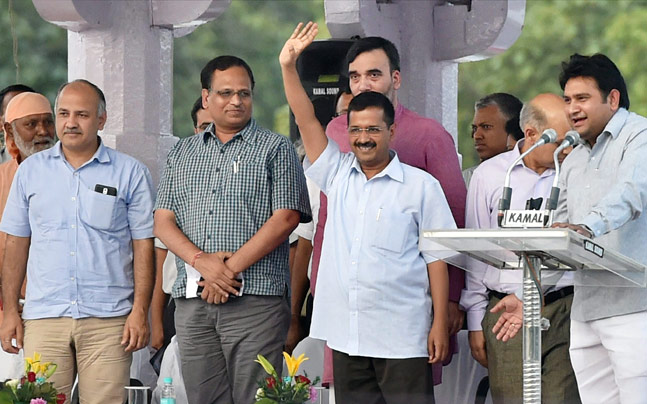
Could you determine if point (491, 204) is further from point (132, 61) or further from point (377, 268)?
point (132, 61)

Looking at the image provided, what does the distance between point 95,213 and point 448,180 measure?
1.34m

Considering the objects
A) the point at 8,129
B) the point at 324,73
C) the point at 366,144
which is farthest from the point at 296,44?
the point at 324,73

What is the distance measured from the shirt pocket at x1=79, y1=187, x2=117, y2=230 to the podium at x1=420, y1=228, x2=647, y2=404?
176 centimetres

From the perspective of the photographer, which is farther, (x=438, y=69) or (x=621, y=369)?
(x=438, y=69)

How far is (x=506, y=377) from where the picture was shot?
4.91 metres

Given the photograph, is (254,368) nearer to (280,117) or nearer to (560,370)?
(560,370)

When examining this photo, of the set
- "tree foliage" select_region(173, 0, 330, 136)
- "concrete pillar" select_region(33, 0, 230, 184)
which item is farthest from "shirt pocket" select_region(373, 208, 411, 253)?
"tree foliage" select_region(173, 0, 330, 136)

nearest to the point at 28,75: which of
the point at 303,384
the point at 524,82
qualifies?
the point at 524,82

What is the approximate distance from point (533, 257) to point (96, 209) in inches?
85.2

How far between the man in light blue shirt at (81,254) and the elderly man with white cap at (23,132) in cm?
52

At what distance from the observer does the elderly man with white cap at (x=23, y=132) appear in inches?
230

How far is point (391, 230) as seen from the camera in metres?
4.72


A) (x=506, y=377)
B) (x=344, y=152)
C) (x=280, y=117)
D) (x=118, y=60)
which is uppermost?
(x=280, y=117)

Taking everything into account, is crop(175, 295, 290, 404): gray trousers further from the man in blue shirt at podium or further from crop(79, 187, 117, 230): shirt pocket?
the man in blue shirt at podium
